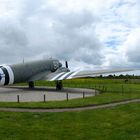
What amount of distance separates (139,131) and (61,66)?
40919mm

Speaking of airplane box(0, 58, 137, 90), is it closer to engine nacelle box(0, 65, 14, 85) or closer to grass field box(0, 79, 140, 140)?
engine nacelle box(0, 65, 14, 85)

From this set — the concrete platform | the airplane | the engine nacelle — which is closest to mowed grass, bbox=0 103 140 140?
the concrete platform

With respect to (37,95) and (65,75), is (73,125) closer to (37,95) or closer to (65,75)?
(37,95)

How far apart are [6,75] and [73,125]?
26.5 metres

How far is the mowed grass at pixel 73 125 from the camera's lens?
2550 cm

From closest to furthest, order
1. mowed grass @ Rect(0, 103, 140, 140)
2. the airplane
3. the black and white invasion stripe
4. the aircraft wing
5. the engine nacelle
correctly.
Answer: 1. mowed grass @ Rect(0, 103, 140, 140)
2. the engine nacelle
3. the airplane
4. the black and white invasion stripe
5. the aircraft wing

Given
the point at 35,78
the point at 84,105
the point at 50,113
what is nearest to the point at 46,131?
the point at 50,113

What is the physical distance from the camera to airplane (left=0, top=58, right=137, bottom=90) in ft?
178

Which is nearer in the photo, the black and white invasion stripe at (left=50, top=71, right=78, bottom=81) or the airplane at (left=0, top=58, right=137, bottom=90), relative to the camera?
the airplane at (left=0, top=58, right=137, bottom=90)

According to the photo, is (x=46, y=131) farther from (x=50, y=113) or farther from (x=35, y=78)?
(x=35, y=78)

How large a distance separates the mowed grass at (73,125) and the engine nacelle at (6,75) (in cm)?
2072

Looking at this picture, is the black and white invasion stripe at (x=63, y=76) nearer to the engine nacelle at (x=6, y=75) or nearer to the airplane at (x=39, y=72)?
the airplane at (x=39, y=72)

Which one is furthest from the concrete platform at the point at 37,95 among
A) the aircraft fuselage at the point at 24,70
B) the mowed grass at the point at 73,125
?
the mowed grass at the point at 73,125

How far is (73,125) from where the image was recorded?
94.9 feet
